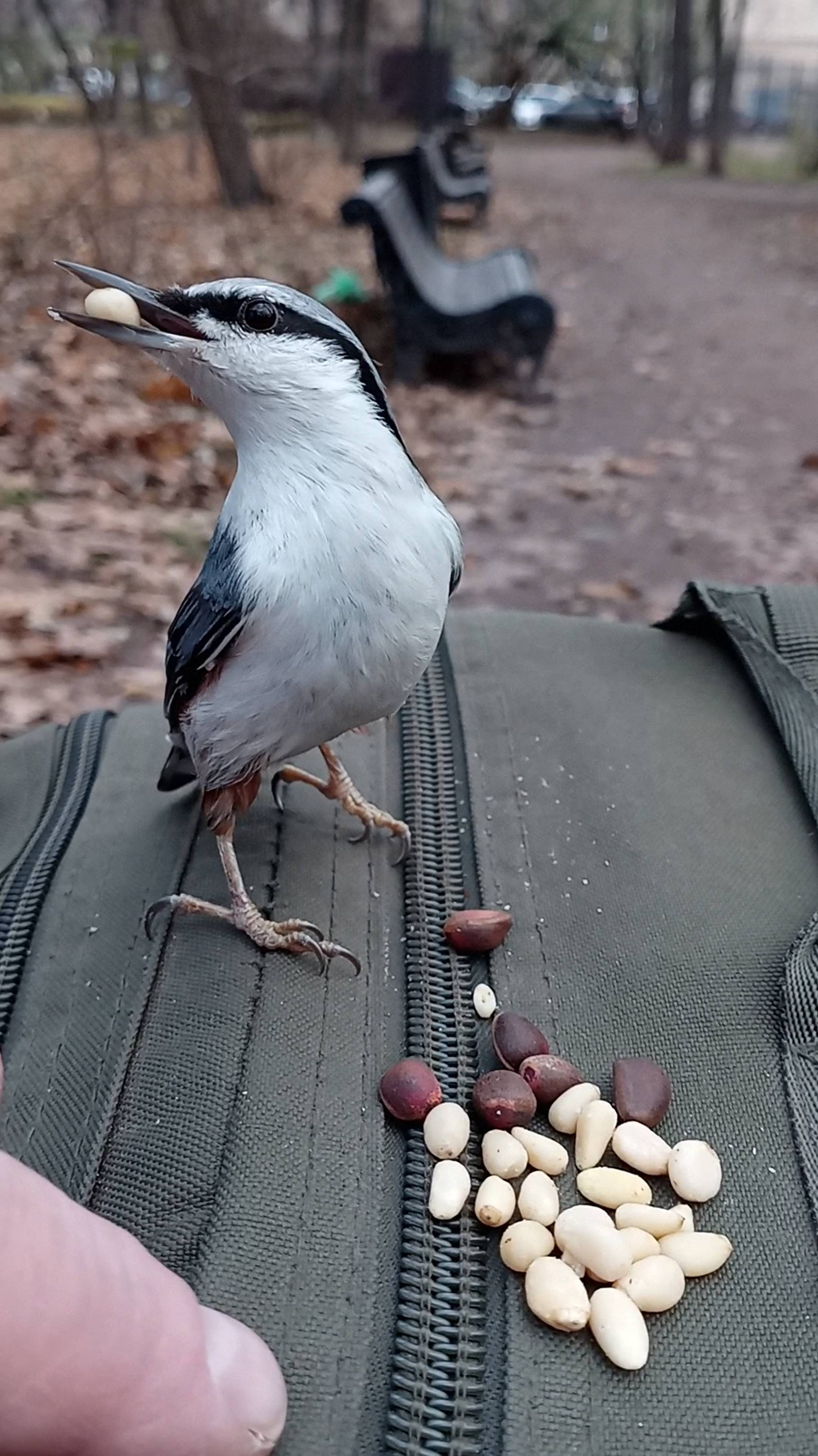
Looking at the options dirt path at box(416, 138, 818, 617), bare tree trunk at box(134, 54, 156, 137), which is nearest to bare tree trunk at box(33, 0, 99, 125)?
bare tree trunk at box(134, 54, 156, 137)

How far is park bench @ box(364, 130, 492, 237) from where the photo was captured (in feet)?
25.9

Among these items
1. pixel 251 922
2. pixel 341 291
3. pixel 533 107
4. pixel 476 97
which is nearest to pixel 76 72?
pixel 341 291

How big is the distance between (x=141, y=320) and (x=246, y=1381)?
1122 millimetres

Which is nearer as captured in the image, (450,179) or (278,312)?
(278,312)

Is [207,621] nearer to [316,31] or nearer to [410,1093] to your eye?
[410,1093]

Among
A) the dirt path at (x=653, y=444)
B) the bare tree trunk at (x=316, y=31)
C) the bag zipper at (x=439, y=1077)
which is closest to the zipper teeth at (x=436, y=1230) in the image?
the bag zipper at (x=439, y=1077)

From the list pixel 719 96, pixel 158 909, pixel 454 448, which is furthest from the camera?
pixel 719 96

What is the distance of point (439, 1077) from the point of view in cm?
141

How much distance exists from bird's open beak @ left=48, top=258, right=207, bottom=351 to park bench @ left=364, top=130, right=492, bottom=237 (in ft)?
22.1

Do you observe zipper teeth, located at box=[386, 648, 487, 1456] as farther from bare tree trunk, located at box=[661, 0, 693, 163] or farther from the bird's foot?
bare tree trunk, located at box=[661, 0, 693, 163]

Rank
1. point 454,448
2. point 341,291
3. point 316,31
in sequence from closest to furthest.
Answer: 1. point 454,448
2. point 341,291
3. point 316,31

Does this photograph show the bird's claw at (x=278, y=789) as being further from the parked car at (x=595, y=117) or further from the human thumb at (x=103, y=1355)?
the parked car at (x=595, y=117)

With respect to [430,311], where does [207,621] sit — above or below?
above

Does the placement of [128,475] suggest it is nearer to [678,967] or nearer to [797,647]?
[797,647]
